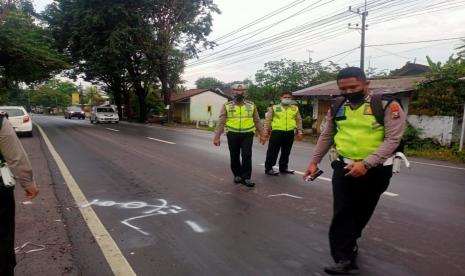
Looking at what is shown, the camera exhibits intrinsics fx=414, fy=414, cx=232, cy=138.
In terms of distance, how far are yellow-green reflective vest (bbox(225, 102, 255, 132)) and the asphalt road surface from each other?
3.37 feet

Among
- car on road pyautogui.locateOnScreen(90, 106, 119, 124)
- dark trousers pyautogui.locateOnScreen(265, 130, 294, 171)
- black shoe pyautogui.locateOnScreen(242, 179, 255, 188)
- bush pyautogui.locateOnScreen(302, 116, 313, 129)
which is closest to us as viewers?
black shoe pyautogui.locateOnScreen(242, 179, 255, 188)

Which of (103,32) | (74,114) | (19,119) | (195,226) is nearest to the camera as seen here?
(195,226)

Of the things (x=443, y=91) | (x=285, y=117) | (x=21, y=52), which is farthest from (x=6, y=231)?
(x=21, y=52)

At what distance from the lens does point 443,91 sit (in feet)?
51.6

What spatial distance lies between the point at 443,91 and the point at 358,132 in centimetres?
1413

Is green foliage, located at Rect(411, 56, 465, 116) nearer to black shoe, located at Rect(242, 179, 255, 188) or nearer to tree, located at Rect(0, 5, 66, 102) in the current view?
black shoe, located at Rect(242, 179, 255, 188)

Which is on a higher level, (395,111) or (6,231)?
(395,111)

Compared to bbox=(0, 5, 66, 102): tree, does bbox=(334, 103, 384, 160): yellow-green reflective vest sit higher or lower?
lower

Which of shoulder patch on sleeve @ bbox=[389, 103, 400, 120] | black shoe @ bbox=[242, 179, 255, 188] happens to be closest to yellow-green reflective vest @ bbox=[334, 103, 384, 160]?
shoulder patch on sleeve @ bbox=[389, 103, 400, 120]

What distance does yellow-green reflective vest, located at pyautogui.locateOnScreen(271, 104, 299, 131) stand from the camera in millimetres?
8586

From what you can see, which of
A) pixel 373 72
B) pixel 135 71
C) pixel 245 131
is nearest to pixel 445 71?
pixel 245 131

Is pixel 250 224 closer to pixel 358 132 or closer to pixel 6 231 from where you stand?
pixel 358 132

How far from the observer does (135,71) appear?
39.4m

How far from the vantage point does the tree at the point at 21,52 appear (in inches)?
958
